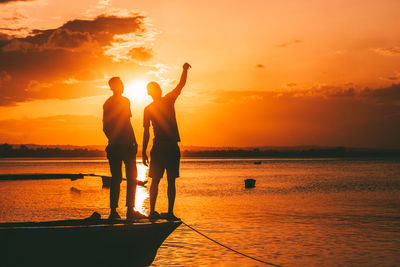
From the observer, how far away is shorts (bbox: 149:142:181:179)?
8711 mm

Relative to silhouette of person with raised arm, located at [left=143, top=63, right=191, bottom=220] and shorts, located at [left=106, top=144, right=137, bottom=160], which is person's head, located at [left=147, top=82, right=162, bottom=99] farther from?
shorts, located at [left=106, top=144, right=137, bottom=160]

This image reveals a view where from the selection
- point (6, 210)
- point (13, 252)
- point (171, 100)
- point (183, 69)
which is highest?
point (183, 69)

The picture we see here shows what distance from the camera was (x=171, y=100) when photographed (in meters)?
8.62

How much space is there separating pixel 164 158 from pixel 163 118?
790 mm

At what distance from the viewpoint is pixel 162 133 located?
874cm

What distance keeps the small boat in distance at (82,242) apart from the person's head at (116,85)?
8.06 feet

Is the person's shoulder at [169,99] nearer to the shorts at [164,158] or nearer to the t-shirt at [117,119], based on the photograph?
the t-shirt at [117,119]

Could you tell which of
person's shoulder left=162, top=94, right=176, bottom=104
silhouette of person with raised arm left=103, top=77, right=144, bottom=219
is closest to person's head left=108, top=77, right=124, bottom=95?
silhouette of person with raised arm left=103, top=77, right=144, bottom=219

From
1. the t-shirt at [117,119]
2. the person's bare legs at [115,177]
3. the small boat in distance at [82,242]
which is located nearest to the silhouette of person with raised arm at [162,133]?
the t-shirt at [117,119]

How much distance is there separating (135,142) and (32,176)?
19930 mm

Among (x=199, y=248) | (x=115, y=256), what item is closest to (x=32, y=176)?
(x=199, y=248)

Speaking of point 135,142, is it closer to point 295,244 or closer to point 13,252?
point 13,252

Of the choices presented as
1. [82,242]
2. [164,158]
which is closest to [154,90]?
[164,158]

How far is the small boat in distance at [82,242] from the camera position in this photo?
7.17 m
